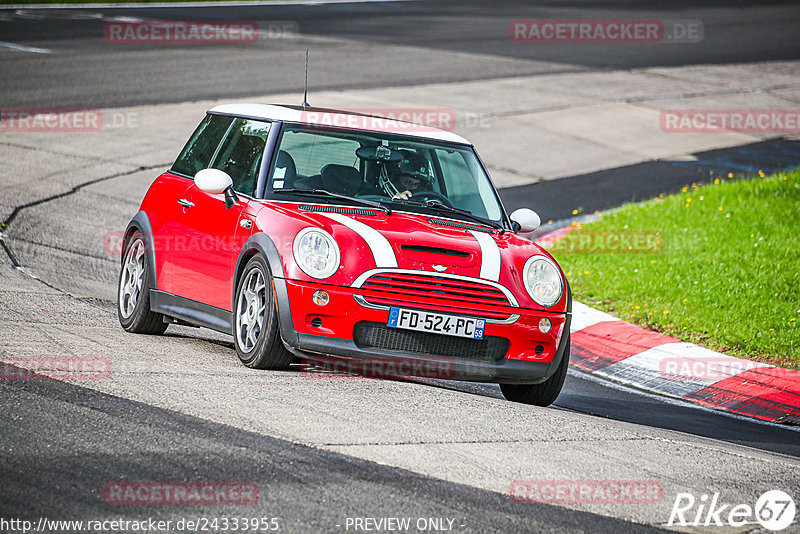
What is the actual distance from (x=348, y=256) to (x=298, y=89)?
13.8m

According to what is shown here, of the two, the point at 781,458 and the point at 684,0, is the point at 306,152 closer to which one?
the point at 781,458

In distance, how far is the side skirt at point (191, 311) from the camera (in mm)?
6887

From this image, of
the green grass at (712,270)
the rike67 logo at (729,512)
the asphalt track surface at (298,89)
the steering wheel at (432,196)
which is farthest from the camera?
the green grass at (712,270)

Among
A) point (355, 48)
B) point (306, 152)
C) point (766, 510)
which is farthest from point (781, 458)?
point (355, 48)

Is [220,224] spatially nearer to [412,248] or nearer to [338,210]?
[338,210]

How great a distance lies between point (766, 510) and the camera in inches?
190

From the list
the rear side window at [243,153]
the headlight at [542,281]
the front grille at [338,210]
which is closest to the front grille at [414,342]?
the headlight at [542,281]

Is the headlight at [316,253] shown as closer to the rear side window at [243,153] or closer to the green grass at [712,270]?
the rear side window at [243,153]

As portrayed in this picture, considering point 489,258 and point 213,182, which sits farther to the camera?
point 213,182

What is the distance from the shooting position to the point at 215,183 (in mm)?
6887

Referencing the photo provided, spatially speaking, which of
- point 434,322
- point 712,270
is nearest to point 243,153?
point 434,322

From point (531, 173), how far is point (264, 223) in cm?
955

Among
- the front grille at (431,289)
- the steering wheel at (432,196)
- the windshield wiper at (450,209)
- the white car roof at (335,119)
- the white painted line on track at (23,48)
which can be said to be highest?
the white painted line on track at (23,48)

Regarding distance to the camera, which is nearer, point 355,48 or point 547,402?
point 547,402
